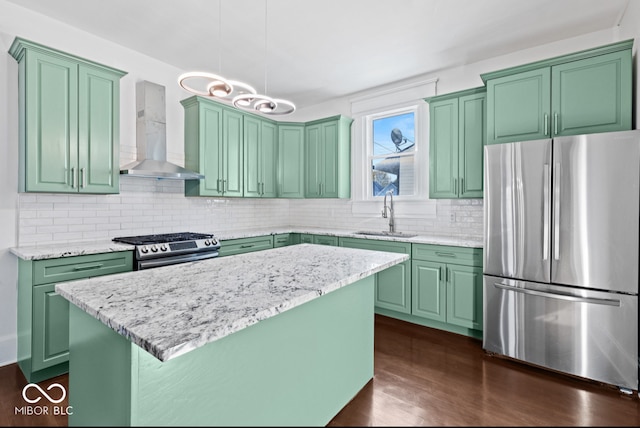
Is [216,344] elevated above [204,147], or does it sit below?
below

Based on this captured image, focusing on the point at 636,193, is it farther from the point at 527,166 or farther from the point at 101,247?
the point at 101,247

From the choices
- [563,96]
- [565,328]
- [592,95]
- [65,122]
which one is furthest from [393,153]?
[65,122]

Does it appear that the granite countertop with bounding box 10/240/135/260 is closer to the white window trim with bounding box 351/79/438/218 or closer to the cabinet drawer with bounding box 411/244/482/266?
the cabinet drawer with bounding box 411/244/482/266

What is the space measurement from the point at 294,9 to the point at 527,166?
223cm

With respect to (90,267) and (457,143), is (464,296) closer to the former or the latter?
(457,143)

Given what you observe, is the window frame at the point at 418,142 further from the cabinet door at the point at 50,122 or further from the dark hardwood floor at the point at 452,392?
the cabinet door at the point at 50,122

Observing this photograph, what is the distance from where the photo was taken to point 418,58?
334 cm

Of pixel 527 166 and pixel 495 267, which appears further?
pixel 495 267

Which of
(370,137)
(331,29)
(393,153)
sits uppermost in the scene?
(331,29)

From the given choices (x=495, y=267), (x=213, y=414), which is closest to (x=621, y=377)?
(x=495, y=267)

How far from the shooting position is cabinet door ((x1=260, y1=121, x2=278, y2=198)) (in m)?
4.25

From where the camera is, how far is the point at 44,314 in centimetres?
221

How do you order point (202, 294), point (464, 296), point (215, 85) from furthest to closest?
1. point (464, 296)
2. point (215, 85)
3. point (202, 294)

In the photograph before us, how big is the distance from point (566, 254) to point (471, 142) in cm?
137
